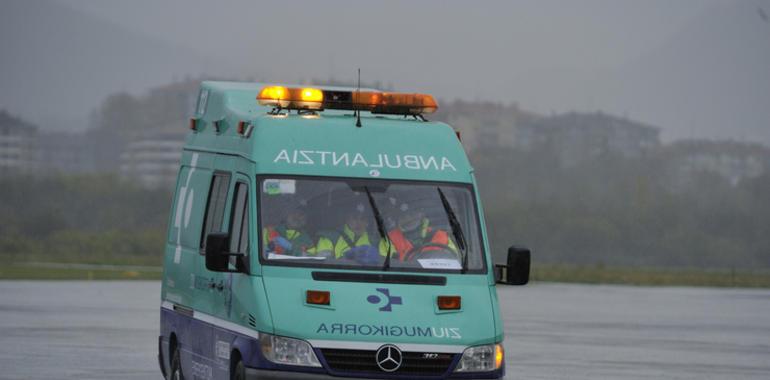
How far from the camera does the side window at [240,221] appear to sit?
11.2 metres

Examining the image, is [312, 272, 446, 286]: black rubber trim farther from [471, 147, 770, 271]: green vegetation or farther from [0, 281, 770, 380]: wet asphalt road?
[471, 147, 770, 271]: green vegetation

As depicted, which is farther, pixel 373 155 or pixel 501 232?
pixel 501 232

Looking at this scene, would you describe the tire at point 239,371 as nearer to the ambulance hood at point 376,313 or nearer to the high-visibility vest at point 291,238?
the ambulance hood at point 376,313

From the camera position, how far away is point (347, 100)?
12.1 metres

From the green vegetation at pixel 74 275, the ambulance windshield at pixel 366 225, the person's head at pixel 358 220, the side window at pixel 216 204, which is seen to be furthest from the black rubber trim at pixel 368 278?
the green vegetation at pixel 74 275

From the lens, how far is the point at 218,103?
13461 mm

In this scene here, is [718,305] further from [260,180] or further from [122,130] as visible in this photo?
[122,130]

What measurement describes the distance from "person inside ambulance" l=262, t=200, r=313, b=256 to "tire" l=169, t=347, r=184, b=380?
2959 millimetres

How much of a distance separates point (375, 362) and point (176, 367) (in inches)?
155

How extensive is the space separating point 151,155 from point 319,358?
176 metres

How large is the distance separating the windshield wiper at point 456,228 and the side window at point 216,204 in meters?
1.80

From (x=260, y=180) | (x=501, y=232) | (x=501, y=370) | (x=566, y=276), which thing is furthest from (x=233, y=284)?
(x=501, y=232)

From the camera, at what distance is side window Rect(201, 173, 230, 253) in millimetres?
12117

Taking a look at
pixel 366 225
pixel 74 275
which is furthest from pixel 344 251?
pixel 74 275
